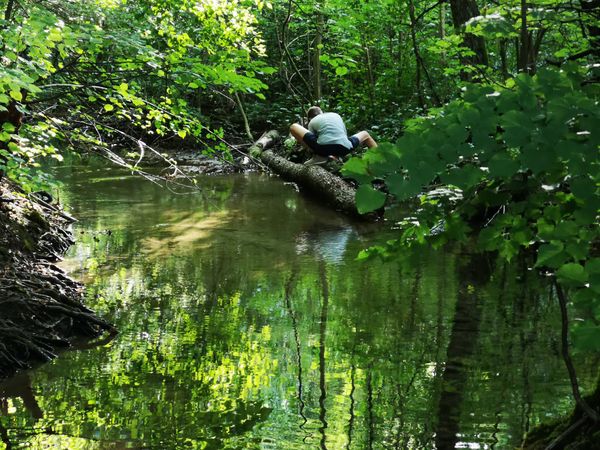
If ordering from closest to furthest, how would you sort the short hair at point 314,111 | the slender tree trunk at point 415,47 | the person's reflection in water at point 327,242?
1. the slender tree trunk at point 415,47
2. the person's reflection in water at point 327,242
3. the short hair at point 314,111

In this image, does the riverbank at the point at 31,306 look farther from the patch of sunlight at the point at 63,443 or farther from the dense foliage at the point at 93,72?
the patch of sunlight at the point at 63,443

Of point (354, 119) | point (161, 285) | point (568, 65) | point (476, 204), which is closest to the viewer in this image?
point (568, 65)

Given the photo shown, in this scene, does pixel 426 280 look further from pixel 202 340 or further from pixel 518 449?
pixel 518 449

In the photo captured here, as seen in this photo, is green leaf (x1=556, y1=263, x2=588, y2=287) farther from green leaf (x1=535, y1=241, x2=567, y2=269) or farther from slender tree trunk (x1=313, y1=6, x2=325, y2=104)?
slender tree trunk (x1=313, y1=6, x2=325, y2=104)

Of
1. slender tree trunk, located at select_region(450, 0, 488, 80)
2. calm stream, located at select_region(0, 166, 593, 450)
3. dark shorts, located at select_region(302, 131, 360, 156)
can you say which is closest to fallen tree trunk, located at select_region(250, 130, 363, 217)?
dark shorts, located at select_region(302, 131, 360, 156)

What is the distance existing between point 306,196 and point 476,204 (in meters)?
11.7

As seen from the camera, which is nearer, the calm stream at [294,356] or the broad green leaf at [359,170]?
the broad green leaf at [359,170]

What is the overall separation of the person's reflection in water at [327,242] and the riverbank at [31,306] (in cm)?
328

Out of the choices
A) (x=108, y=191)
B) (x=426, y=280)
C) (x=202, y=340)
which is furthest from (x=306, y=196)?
(x=202, y=340)

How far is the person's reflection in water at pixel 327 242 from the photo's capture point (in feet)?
30.3

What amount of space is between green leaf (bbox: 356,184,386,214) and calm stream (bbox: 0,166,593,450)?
777mm

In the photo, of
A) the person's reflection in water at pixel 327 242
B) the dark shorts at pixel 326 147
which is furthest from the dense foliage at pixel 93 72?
the dark shorts at pixel 326 147

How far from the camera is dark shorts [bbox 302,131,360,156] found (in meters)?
12.7

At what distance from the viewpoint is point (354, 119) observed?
61.7ft
